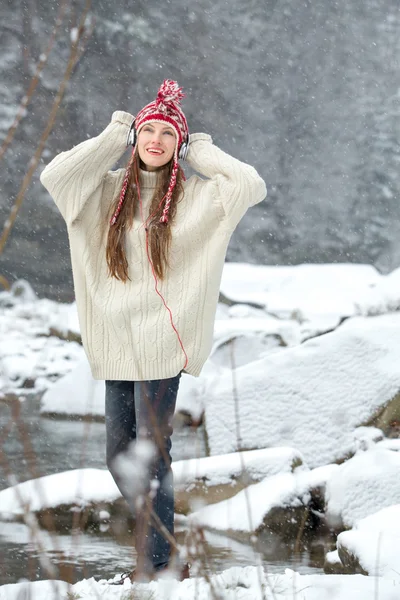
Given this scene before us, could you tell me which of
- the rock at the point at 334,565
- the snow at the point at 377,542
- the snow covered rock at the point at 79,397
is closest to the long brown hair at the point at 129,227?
the snow at the point at 377,542

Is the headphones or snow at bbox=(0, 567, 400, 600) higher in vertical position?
the headphones

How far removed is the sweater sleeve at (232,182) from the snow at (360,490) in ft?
5.24

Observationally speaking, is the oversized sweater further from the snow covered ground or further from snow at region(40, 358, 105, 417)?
snow at region(40, 358, 105, 417)

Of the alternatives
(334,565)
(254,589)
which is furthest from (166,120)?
(334,565)

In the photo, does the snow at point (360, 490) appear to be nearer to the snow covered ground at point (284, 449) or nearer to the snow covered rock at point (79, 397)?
the snow covered ground at point (284, 449)

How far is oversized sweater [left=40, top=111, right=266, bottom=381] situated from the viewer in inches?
70.2

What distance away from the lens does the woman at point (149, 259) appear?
1772 mm

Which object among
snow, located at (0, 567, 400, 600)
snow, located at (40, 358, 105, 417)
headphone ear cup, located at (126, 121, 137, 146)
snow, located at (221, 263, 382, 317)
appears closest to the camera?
snow, located at (0, 567, 400, 600)

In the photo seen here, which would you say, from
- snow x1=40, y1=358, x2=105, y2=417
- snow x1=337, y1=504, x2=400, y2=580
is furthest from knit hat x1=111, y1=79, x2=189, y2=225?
snow x1=40, y1=358, x2=105, y2=417

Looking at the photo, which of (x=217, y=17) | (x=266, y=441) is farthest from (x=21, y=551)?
(x=217, y=17)

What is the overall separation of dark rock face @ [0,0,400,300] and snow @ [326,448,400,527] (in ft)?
33.0

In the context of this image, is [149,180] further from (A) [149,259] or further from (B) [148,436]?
(B) [148,436]

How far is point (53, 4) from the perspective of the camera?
12.9 m

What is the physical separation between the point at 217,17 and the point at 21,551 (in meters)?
13.0
